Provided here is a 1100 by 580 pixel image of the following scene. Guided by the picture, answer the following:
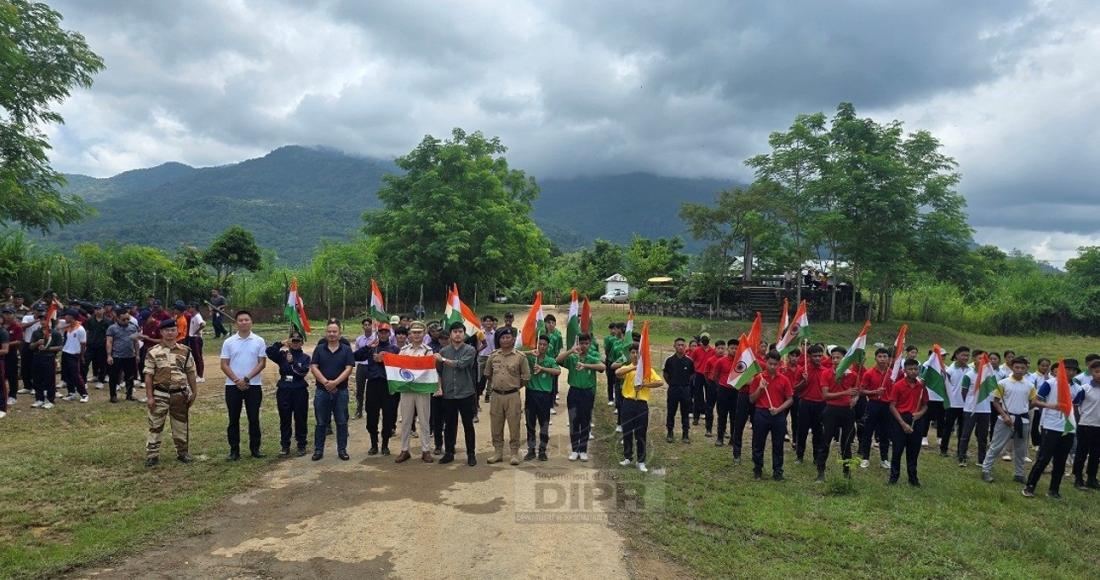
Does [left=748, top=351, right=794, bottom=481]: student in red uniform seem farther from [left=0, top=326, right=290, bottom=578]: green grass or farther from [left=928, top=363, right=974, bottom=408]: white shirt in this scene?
[left=0, top=326, right=290, bottom=578]: green grass

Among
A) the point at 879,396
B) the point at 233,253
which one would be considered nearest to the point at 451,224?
the point at 233,253

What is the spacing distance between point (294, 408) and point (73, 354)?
588cm

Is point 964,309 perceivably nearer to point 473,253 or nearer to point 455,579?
point 473,253

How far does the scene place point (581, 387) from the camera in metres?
8.66

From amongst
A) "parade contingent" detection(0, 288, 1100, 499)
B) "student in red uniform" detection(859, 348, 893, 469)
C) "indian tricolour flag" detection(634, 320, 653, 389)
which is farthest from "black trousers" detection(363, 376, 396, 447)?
"student in red uniform" detection(859, 348, 893, 469)

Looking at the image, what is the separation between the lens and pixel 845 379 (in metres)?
8.56

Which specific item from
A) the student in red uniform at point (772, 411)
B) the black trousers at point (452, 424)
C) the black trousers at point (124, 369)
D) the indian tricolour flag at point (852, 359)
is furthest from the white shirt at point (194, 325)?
the indian tricolour flag at point (852, 359)

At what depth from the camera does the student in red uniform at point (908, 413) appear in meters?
8.05

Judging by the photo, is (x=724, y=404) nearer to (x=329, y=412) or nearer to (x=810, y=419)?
(x=810, y=419)

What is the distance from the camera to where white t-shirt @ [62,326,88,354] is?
1084 cm

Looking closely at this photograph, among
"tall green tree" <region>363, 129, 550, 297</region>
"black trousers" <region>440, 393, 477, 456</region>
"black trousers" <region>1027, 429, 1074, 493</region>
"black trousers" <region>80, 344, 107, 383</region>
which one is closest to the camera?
"black trousers" <region>1027, 429, 1074, 493</region>

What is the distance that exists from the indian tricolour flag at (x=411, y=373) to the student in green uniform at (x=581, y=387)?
5.66 feet

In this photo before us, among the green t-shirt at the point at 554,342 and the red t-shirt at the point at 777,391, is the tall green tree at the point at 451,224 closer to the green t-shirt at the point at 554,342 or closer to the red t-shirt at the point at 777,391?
the green t-shirt at the point at 554,342

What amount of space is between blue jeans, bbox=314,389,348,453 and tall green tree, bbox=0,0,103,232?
16405 millimetres
